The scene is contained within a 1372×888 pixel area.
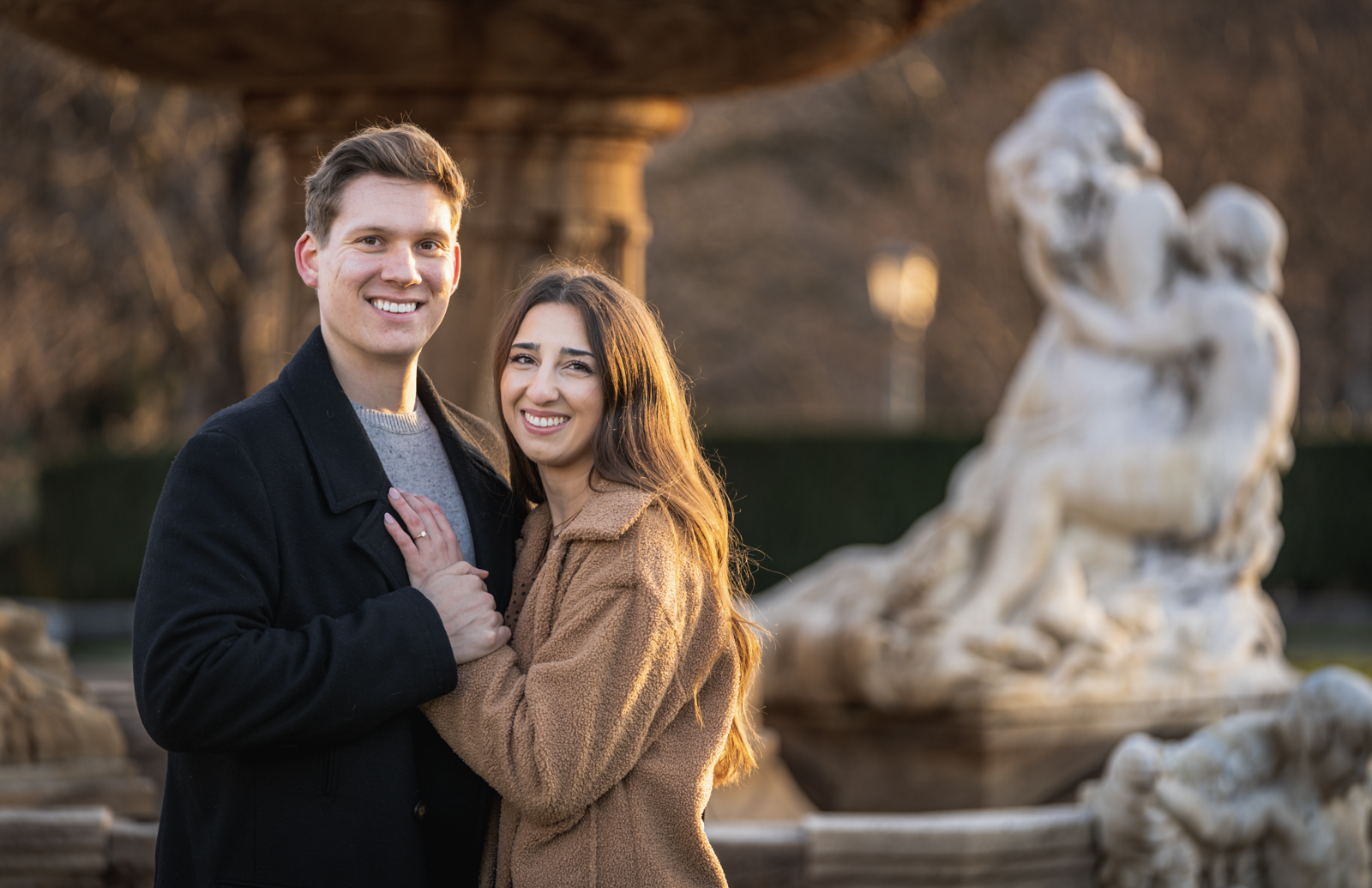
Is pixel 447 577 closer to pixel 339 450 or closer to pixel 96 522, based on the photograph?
pixel 339 450

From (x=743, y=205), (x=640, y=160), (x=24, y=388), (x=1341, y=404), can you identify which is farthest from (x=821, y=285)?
(x=640, y=160)

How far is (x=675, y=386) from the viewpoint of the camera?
8.70 feet

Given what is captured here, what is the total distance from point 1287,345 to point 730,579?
191 inches

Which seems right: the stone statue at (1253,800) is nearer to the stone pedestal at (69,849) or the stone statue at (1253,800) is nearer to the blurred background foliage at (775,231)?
the stone pedestal at (69,849)

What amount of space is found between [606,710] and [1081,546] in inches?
196

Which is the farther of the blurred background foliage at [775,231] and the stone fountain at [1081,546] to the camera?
the blurred background foliage at [775,231]

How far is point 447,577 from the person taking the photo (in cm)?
244

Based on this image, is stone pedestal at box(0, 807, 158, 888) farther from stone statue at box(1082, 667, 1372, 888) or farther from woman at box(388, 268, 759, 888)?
stone statue at box(1082, 667, 1372, 888)

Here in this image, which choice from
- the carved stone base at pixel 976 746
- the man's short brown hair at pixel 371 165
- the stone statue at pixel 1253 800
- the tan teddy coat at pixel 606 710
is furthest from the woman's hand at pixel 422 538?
the carved stone base at pixel 976 746

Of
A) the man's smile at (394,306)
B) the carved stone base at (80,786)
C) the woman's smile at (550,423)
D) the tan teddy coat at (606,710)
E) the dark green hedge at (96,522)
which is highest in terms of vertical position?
the man's smile at (394,306)

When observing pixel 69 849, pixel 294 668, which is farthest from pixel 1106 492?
pixel 294 668

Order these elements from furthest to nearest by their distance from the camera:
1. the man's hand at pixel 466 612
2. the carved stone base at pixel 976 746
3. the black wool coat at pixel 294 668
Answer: the carved stone base at pixel 976 746, the man's hand at pixel 466 612, the black wool coat at pixel 294 668

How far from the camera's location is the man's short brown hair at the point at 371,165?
243 cm

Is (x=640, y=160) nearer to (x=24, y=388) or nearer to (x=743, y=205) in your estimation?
(x=24, y=388)
